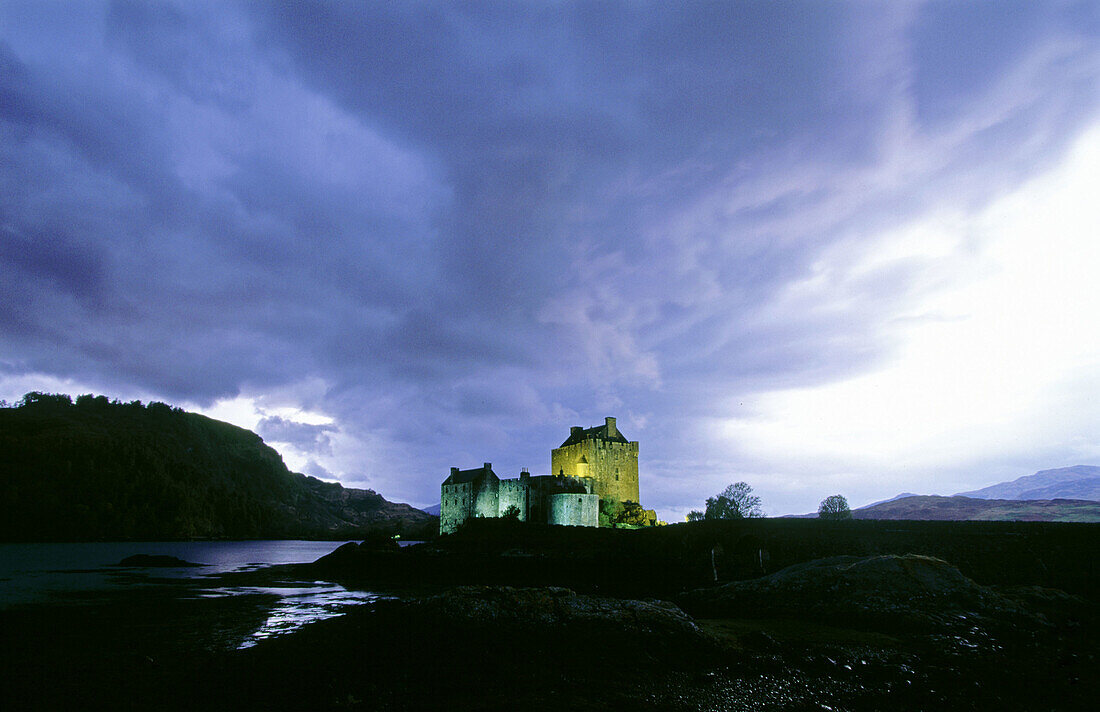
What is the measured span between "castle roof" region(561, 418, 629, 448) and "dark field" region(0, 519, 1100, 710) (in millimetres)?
52538

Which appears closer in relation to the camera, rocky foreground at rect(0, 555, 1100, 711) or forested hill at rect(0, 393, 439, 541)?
rocky foreground at rect(0, 555, 1100, 711)

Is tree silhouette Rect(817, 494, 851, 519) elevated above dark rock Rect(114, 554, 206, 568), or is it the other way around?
tree silhouette Rect(817, 494, 851, 519)

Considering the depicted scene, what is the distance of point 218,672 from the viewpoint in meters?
11.7

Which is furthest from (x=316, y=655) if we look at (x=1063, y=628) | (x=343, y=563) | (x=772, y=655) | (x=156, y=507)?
(x=156, y=507)

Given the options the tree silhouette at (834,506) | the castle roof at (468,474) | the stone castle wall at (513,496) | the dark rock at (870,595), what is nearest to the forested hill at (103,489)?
the castle roof at (468,474)

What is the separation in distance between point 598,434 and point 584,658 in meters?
67.8

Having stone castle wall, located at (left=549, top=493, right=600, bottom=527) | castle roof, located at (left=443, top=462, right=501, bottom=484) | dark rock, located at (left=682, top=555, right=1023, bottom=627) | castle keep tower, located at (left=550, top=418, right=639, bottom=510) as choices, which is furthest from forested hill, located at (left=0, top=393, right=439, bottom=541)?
dark rock, located at (left=682, top=555, right=1023, bottom=627)

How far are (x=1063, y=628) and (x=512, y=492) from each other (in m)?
64.0

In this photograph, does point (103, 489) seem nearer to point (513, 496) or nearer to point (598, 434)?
point (513, 496)

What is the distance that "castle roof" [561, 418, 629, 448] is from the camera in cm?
7944

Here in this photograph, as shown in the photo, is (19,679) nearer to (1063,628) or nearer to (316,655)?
(316,655)

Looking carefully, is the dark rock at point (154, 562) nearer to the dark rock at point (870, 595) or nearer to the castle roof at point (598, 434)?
the castle roof at point (598, 434)

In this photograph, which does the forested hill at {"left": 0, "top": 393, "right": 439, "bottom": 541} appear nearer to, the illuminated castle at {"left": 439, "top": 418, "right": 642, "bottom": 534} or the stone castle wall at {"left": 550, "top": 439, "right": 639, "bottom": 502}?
the illuminated castle at {"left": 439, "top": 418, "right": 642, "bottom": 534}

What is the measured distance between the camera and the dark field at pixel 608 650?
33.7 feet
